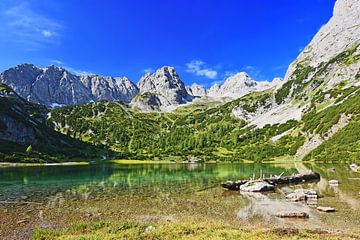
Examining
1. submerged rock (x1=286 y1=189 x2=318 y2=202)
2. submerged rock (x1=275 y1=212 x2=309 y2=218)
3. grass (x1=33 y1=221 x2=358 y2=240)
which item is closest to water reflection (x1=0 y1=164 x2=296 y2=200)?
submerged rock (x1=286 y1=189 x2=318 y2=202)

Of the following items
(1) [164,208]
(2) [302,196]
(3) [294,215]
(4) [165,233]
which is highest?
(2) [302,196]

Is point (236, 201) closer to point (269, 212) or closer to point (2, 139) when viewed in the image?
point (269, 212)

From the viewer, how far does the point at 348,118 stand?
194750mm

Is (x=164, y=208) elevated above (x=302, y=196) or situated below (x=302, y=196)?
below

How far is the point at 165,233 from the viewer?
85.0 feet

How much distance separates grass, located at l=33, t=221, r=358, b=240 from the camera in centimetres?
2455

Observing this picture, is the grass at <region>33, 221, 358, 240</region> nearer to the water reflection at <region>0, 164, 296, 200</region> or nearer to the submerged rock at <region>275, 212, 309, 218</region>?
the submerged rock at <region>275, 212, 309, 218</region>

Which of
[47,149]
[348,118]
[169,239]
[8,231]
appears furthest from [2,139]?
[348,118]

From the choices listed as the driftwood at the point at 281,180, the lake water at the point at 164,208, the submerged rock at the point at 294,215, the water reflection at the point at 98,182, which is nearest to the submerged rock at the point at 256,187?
the driftwood at the point at 281,180

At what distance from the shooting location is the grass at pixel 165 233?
24547 mm

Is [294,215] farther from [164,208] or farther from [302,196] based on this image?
[164,208]

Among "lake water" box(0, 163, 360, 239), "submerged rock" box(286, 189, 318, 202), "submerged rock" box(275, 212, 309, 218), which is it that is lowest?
"lake water" box(0, 163, 360, 239)

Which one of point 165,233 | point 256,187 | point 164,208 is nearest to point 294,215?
point 164,208

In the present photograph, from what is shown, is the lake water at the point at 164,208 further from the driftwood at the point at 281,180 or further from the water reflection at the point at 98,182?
the driftwood at the point at 281,180
